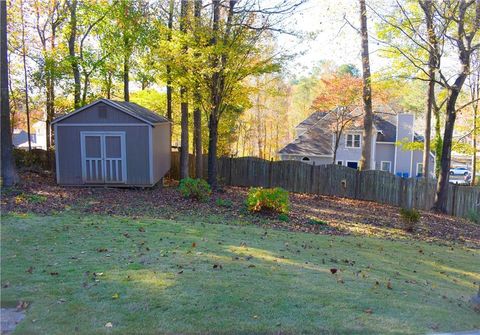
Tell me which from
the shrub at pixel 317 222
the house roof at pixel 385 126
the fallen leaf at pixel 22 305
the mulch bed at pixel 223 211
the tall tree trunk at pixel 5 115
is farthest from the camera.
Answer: the house roof at pixel 385 126

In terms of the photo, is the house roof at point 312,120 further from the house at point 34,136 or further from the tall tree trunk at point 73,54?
the house at point 34,136

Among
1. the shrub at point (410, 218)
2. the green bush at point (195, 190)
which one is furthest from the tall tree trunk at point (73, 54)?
the shrub at point (410, 218)

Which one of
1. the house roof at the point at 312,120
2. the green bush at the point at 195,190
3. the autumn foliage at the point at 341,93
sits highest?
the autumn foliage at the point at 341,93

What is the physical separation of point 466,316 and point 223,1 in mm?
12229

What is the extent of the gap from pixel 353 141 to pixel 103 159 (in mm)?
21691

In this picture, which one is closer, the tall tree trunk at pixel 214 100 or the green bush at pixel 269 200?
the green bush at pixel 269 200

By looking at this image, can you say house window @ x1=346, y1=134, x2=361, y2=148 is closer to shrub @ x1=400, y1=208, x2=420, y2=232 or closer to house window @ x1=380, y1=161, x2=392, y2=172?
house window @ x1=380, y1=161, x2=392, y2=172

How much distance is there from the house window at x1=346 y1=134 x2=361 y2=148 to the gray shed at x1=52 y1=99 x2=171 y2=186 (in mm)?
20318

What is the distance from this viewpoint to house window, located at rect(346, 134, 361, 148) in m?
31.1

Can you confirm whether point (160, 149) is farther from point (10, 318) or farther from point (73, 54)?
point (10, 318)

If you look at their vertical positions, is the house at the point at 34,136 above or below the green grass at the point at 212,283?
above

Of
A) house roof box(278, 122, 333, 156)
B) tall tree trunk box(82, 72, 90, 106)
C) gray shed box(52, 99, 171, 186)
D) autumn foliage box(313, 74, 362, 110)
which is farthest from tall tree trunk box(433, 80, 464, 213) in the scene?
tall tree trunk box(82, 72, 90, 106)

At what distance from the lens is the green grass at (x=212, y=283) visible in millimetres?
4004

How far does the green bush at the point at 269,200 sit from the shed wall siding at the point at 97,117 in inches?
229
